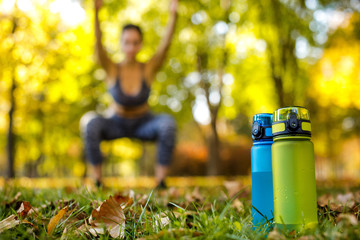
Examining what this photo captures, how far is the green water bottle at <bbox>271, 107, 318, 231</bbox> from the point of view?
1255 mm

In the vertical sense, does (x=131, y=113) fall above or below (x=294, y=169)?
above

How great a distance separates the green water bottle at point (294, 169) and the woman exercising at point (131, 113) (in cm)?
279

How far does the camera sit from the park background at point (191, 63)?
8.16 meters

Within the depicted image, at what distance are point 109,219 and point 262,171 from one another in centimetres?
69

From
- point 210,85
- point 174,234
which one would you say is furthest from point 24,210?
point 210,85

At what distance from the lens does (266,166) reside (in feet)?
4.67

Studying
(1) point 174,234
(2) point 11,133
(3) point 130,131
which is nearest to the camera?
(1) point 174,234

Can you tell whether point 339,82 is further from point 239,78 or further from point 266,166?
point 266,166

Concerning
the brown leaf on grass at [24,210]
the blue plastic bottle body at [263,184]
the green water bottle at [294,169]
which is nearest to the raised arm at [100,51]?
the brown leaf on grass at [24,210]

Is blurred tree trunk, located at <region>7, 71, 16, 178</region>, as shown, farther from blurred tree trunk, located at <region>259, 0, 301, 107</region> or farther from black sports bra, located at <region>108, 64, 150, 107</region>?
blurred tree trunk, located at <region>259, 0, 301, 107</region>

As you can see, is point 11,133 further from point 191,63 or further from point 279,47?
point 279,47

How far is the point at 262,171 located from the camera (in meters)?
1.43

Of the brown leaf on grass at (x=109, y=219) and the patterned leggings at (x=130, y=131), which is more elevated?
the patterned leggings at (x=130, y=131)

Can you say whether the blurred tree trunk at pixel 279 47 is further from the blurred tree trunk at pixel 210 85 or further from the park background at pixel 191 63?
the blurred tree trunk at pixel 210 85
